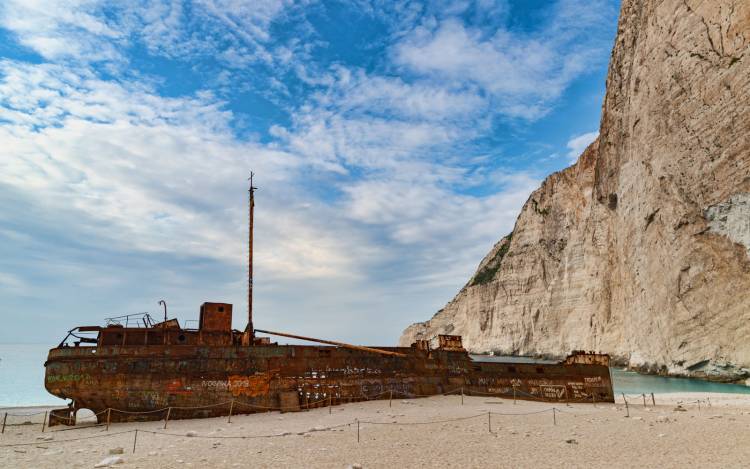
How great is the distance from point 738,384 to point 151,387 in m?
34.3

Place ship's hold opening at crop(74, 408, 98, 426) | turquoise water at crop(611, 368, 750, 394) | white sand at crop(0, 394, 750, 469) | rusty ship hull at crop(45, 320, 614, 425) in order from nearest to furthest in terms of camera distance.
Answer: white sand at crop(0, 394, 750, 469) → rusty ship hull at crop(45, 320, 614, 425) → ship's hold opening at crop(74, 408, 98, 426) → turquoise water at crop(611, 368, 750, 394)

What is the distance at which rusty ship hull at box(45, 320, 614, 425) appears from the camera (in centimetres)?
1642

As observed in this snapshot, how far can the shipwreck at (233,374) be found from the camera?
16.5 meters

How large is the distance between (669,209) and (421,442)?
3549 cm

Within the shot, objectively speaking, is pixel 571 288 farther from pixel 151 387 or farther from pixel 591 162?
pixel 151 387

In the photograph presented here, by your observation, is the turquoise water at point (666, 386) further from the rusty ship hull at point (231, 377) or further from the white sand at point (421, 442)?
the white sand at point (421, 442)

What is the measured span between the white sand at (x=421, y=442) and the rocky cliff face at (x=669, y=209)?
19817 millimetres

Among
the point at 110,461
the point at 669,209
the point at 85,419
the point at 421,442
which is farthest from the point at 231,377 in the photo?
the point at 669,209

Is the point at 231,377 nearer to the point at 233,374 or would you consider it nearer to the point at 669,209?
the point at 233,374

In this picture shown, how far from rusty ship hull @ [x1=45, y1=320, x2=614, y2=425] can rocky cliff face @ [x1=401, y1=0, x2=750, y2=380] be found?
795 inches

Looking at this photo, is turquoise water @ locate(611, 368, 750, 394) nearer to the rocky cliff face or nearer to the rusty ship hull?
the rocky cliff face

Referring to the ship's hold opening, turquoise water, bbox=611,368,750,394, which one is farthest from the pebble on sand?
turquoise water, bbox=611,368,750,394

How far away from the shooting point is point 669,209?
3747cm

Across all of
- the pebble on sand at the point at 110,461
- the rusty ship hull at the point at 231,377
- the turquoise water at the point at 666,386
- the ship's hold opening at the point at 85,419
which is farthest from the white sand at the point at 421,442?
the turquoise water at the point at 666,386
